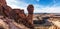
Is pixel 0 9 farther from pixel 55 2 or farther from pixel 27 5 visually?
pixel 55 2

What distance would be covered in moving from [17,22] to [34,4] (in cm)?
35

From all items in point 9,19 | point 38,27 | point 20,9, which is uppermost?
point 20,9

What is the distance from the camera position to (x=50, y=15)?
5.99ft

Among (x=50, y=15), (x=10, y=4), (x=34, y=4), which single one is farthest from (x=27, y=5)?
(x=50, y=15)

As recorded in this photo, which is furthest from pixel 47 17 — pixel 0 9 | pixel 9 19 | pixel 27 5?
pixel 0 9

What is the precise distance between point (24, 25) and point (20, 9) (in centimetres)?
23

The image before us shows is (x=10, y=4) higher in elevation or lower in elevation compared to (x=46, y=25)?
higher

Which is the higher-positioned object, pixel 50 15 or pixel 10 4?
pixel 10 4

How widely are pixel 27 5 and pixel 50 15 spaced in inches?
14.1

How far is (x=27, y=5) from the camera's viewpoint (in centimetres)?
183

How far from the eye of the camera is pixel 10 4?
6.00 ft

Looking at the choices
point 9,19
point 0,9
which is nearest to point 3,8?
point 0,9

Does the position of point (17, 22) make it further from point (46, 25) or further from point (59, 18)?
point (59, 18)

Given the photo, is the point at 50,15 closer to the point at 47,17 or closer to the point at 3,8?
the point at 47,17
